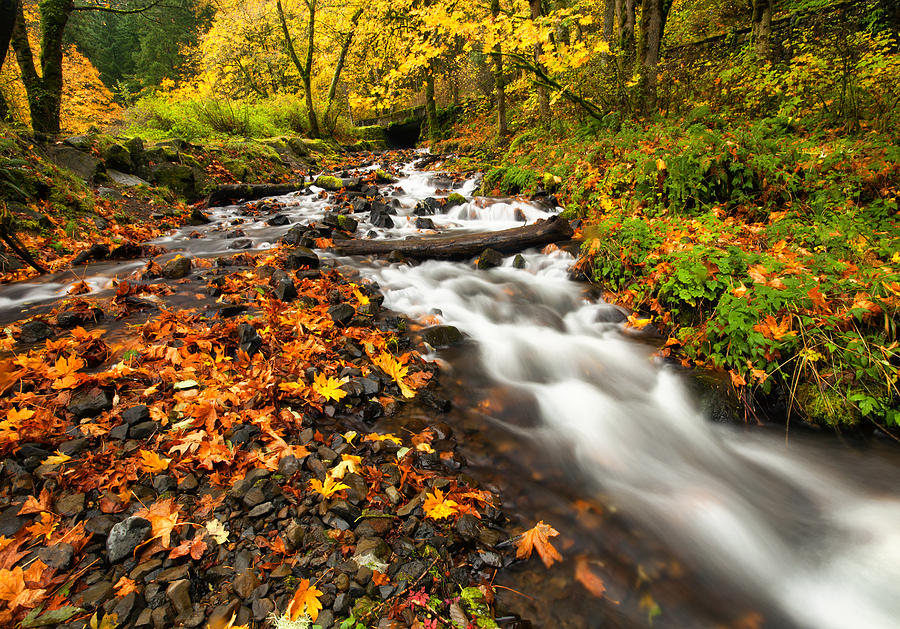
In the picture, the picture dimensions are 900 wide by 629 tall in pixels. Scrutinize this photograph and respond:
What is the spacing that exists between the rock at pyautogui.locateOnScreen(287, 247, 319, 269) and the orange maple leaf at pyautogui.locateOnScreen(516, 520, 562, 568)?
4539 millimetres

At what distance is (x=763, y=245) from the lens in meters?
Answer: 4.85

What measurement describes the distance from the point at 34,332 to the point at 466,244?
5.33 m

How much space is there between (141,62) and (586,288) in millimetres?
40840

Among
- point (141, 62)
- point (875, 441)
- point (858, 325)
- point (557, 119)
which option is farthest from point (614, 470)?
point (141, 62)

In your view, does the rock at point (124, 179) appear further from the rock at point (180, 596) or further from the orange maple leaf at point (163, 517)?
the rock at point (180, 596)

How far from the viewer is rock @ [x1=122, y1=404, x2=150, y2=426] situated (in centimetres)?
262

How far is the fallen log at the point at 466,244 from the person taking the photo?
6.77 metres

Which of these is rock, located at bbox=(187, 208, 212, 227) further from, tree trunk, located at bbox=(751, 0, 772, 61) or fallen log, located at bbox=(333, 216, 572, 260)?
tree trunk, located at bbox=(751, 0, 772, 61)

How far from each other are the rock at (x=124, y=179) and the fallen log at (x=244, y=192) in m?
1.53

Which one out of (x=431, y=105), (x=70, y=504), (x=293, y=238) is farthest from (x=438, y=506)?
(x=431, y=105)

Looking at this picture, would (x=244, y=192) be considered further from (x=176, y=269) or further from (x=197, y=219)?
(x=176, y=269)

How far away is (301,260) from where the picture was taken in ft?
18.4

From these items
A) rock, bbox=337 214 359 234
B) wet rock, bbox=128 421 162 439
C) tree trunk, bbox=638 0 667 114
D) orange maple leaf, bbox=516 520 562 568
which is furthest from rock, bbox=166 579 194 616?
tree trunk, bbox=638 0 667 114

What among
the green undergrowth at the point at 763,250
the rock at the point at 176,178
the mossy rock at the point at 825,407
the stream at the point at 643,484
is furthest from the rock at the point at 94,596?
the rock at the point at 176,178
